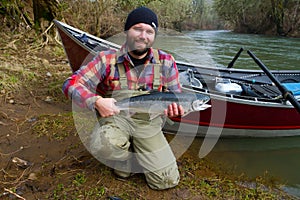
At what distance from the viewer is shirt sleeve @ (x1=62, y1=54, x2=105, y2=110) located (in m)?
2.42

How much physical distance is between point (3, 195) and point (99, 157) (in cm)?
90

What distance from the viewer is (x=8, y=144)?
3352mm

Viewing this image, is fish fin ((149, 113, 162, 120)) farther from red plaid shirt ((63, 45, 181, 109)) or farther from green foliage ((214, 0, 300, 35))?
green foliage ((214, 0, 300, 35))

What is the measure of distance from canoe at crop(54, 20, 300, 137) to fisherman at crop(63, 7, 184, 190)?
5.20ft

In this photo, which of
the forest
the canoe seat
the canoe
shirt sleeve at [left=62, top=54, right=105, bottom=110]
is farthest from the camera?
the forest

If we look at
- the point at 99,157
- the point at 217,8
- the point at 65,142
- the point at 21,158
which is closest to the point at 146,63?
the point at 99,157

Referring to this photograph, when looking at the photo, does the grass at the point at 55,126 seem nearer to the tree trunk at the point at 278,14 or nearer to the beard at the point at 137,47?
the beard at the point at 137,47

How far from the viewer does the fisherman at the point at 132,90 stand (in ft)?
8.60

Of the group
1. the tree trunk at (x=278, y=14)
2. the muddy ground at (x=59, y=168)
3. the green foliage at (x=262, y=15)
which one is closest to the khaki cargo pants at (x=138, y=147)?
the muddy ground at (x=59, y=168)

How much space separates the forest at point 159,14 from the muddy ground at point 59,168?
460 centimetres

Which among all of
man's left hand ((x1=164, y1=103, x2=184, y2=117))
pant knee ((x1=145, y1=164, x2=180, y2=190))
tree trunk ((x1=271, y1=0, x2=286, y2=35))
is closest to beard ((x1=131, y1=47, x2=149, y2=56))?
man's left hand ((x1=164, y1=103, x2=184, y2=117))

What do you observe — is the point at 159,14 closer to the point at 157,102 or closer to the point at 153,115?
the point at 153,115

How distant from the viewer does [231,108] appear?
4.62 m

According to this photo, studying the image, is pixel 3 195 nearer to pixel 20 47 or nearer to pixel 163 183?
pixel 163 183
